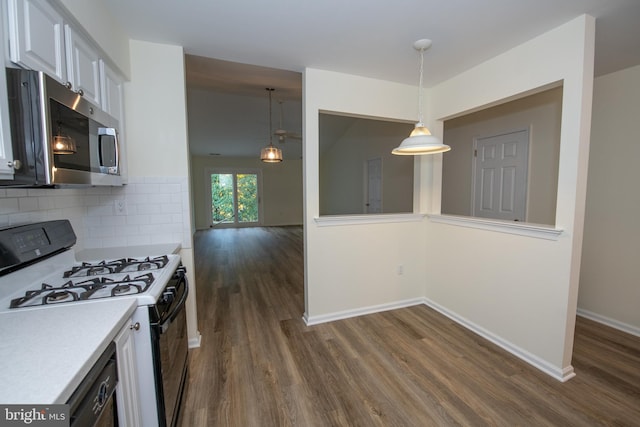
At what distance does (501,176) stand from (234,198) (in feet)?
26.1

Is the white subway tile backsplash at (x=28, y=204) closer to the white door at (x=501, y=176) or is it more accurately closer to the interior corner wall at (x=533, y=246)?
the interior corner wall at (x=533, y=246)

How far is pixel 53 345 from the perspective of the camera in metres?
0.86

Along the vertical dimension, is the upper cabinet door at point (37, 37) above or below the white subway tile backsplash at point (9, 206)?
above

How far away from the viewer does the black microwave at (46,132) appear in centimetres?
100

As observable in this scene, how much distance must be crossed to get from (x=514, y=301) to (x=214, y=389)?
240cm

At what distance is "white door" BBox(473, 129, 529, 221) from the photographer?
3225 mm

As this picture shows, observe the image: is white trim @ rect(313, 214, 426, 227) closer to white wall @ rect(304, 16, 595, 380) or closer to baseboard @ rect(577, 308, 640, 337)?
white wall @ rect(304, 16, 595, 380)

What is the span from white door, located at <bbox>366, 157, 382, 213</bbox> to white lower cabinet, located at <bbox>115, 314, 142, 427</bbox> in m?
5.64

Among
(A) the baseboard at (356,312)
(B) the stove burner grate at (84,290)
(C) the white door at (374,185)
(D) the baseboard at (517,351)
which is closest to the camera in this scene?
(B) the stove burner grate at (84,290)

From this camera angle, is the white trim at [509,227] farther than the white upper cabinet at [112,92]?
Yes

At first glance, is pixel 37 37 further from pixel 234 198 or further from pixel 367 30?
pixel 234 198

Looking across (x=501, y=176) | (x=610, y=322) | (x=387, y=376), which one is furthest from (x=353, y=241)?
(x=610, y=322)

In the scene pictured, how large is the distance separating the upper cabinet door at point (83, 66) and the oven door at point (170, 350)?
3.66 ft

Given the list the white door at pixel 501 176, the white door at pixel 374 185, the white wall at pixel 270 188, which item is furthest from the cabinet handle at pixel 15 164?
the white wall at pixel 270 188
